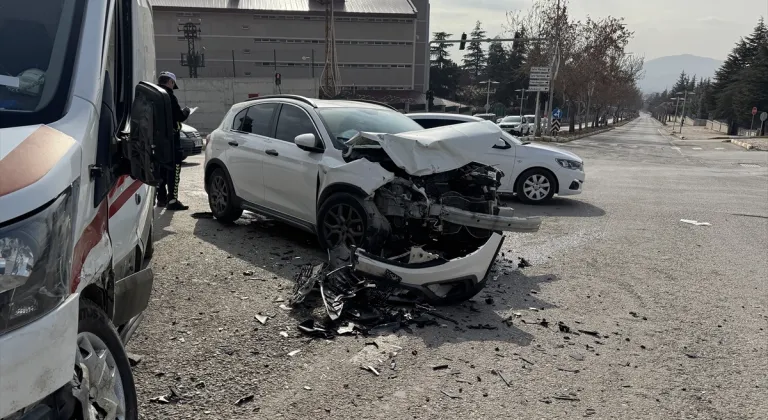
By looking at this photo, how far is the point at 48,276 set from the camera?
79.4 inches

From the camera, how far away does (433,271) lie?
200 inches

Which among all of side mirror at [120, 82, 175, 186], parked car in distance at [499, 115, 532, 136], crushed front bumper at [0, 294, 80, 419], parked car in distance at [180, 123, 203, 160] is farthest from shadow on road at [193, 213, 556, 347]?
parked car in distance at [499, 115, 532, 136]

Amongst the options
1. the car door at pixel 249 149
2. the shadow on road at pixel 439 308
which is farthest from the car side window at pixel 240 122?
the shadow on road at pixel 439 308

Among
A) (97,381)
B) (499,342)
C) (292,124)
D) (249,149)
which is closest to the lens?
(97,381)

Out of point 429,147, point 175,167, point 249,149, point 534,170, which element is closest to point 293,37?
point 534,170

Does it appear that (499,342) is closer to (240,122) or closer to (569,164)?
(240,122)

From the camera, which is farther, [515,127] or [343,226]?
[515,127]

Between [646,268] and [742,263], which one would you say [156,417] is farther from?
[742,263]

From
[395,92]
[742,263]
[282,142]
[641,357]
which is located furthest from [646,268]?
[395,92]

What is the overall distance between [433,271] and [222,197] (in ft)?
13.4

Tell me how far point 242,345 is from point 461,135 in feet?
9.94

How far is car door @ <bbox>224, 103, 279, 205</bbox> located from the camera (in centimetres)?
739

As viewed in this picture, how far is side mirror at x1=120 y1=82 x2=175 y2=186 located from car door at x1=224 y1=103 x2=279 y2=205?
4.48 metres

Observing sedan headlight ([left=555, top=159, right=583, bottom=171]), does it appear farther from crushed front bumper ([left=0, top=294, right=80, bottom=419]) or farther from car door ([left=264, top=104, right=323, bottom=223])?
crushed front bumper ([left=0, top=294, right=80, bottom=419])
